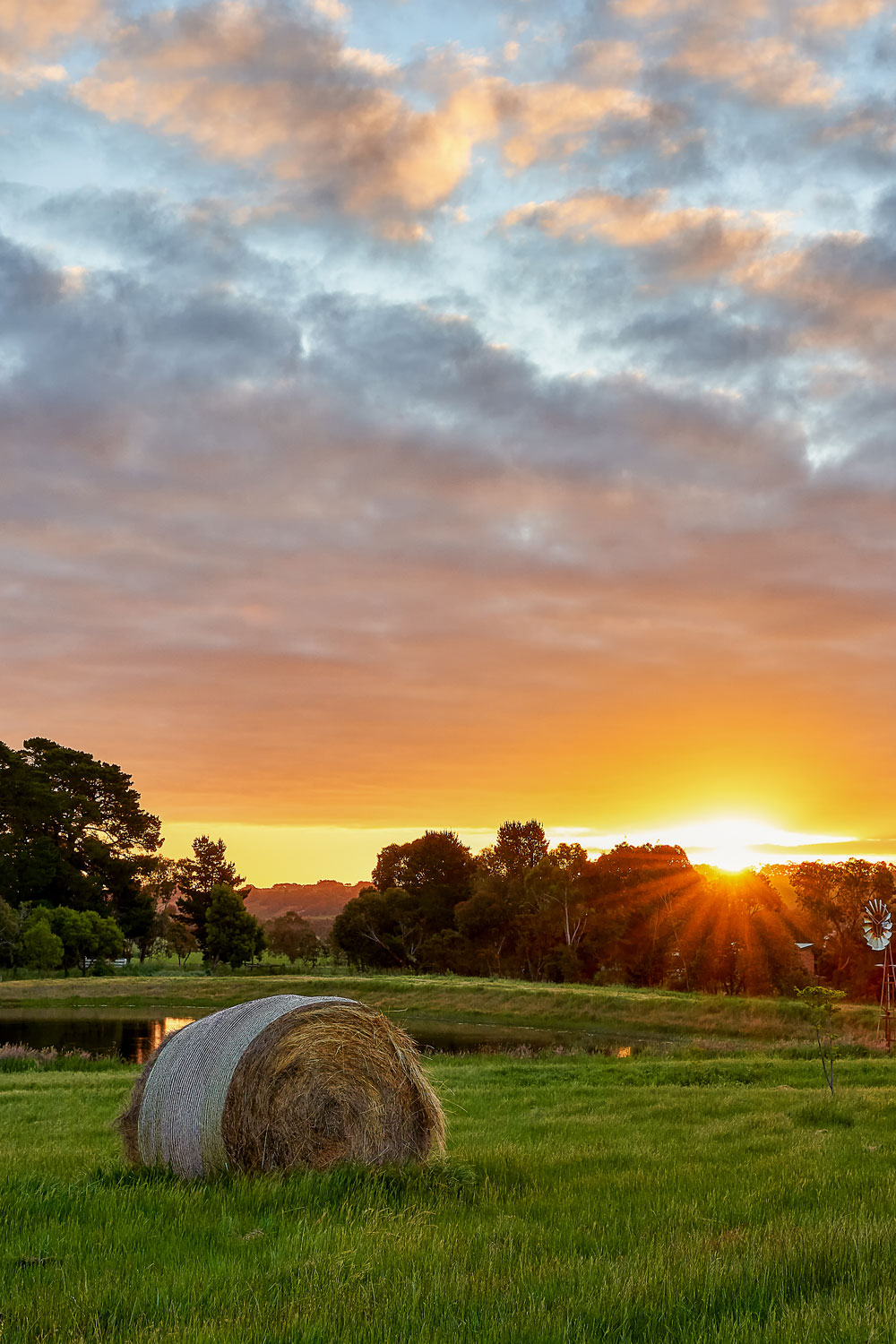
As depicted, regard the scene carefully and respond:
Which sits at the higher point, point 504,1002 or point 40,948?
point 40,948

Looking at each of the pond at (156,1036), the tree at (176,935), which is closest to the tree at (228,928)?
the tree at (176,935)

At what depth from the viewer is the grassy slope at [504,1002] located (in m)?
46.2

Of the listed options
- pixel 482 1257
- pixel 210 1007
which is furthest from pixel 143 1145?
pixel 210 1007

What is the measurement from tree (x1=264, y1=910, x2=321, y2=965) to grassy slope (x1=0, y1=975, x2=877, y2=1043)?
2768 cm

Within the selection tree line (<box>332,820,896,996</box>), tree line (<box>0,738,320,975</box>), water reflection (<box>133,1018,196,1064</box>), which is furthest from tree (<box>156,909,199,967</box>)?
water reflection (<box>133,1018,196,1064</box>)

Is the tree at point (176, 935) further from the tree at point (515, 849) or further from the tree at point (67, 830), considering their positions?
the tree at point (515, 849)

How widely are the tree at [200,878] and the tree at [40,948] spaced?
22.0 meters

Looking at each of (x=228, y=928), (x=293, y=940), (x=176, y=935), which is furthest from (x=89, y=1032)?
(x=293, y=940)

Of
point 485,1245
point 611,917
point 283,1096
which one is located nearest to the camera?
point 485,1245

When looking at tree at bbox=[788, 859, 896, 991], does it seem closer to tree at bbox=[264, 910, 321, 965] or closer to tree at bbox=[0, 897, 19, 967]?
tree at bbox=[264, 910, 321, 965]

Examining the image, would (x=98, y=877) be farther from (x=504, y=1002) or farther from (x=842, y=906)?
(x=842, y=906)

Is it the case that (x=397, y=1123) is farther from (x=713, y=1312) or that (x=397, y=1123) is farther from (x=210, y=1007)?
(x=210, y=1007)

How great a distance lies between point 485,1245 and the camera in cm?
767

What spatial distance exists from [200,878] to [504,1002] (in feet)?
171
